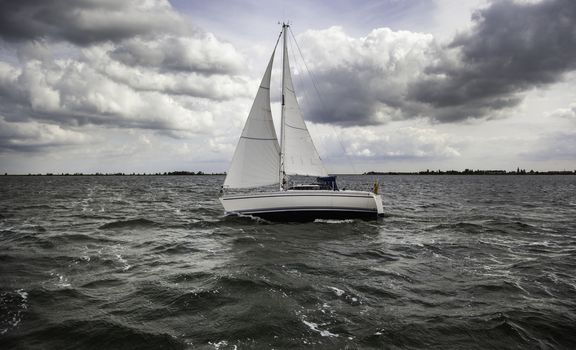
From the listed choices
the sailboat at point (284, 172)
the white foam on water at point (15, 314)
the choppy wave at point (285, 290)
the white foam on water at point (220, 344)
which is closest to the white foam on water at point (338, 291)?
the choppy wave at point (285, 290)

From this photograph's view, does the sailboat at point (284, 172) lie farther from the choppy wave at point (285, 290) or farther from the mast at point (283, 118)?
the choppy wave at point (285, 290)

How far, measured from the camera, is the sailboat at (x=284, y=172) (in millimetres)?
20734

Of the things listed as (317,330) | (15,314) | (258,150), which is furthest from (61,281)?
(258,150)

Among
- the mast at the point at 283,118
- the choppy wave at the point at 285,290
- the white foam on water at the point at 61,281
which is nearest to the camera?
the choppy wave at the point at 285,290

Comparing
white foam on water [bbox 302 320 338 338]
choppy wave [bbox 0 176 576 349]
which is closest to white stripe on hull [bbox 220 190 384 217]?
choppy wave [bbox 0 176 576 349]

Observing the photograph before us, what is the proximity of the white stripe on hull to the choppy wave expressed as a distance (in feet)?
8.01

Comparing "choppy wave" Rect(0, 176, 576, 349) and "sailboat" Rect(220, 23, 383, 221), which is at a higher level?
"sailboat" Rect(220, 23, 383, 221)

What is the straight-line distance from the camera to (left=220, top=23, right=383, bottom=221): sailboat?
20.7 metres

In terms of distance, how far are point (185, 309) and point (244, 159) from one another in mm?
13899

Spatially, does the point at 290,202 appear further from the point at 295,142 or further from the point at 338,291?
the point at 338,291

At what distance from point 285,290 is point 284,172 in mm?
13247

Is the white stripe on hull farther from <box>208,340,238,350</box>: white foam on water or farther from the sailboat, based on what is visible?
<box>208,340,238,350</box>: white foam on water

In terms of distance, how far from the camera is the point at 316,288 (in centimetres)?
976

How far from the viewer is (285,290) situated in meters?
9.55
